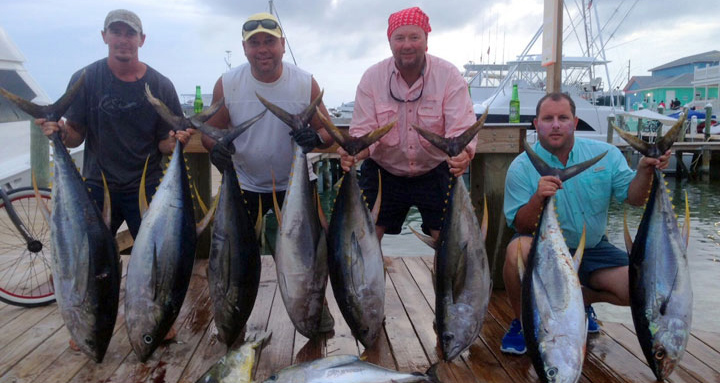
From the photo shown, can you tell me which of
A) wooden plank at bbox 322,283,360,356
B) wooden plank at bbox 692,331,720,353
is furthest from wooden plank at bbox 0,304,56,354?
wooden plank at bbox 692,331,720,353

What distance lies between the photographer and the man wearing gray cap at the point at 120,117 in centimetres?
264

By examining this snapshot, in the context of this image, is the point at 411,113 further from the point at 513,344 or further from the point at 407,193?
the point at 513,344

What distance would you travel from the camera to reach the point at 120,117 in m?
2.67

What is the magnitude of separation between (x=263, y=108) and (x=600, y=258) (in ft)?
6.08

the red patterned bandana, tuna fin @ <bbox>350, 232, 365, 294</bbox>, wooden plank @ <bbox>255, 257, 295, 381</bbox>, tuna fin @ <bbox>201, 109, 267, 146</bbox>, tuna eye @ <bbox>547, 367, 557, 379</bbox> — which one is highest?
the red patterned bandana

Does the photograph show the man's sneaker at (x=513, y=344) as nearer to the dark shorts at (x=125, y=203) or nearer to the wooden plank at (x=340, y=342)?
the wooden plank at (x=340, y=342)

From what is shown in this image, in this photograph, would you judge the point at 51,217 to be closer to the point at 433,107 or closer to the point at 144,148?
the point at 144,148

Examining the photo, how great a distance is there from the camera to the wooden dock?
2270mm

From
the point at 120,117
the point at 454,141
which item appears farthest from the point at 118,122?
the point at 454,141

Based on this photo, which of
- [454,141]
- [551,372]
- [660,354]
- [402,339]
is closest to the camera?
[551,372]

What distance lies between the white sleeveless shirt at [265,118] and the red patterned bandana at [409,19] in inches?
20.4

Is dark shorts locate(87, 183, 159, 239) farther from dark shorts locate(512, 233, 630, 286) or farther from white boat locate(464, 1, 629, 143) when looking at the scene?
white boat locate(464, 1, 629, 143)

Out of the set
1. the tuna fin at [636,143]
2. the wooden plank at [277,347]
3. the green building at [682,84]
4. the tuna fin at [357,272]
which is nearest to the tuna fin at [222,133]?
the tuna fin at [357,272]

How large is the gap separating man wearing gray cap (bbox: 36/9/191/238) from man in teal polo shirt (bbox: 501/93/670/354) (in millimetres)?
1759
